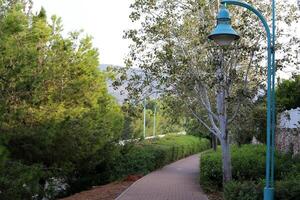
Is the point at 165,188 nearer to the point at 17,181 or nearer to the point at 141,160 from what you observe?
the point at 141,160

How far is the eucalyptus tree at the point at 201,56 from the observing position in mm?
15055

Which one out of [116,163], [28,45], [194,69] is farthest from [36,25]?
[116,163]

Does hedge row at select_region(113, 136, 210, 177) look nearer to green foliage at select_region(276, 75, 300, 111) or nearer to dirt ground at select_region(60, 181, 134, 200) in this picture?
dirt ground at select_region(60, 181, 134, 200)

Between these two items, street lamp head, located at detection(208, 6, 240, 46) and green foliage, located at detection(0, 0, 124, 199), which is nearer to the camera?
street lamp head, located at detection(208, 6, 240, 46)

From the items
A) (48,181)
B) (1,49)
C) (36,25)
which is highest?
(36,25)

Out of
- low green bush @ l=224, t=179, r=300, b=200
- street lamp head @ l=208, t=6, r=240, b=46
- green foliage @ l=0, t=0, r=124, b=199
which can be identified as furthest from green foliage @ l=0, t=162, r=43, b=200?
street lamp head @ l=208, t=6, r=240, b=46

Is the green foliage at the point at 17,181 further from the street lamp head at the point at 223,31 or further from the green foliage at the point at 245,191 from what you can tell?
the street lamp head at the point at 223,31

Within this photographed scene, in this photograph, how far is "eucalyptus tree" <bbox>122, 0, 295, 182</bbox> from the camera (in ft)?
49.4

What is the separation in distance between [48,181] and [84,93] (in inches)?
134

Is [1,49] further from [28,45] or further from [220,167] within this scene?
[220,167]

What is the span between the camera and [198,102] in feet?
57.0

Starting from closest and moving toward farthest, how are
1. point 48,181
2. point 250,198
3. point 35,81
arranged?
point 250,198 < point 35,81 < point 48,181

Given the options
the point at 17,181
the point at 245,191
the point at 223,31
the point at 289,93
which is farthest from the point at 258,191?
the point at 289,93

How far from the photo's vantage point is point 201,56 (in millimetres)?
15875
